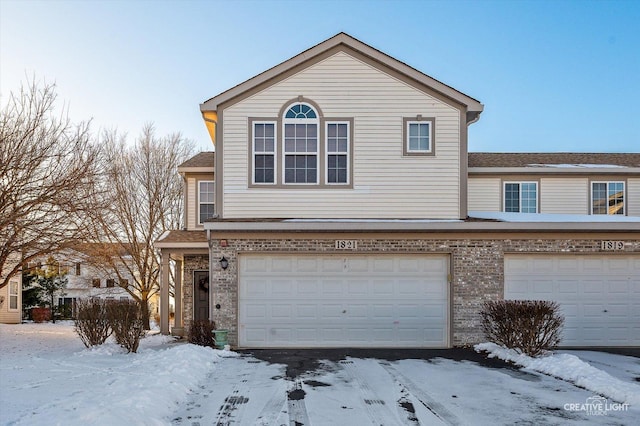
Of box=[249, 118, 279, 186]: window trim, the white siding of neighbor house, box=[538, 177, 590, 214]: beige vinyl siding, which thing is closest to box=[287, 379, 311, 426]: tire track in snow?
the white siding of neighbor house

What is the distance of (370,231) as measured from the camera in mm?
12750

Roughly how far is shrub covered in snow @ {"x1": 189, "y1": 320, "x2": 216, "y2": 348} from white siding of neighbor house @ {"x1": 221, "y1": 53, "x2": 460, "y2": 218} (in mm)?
2744

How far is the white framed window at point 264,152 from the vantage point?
1325 centimetres

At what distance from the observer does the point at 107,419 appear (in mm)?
5895

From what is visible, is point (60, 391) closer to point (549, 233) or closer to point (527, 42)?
point (549, 233)

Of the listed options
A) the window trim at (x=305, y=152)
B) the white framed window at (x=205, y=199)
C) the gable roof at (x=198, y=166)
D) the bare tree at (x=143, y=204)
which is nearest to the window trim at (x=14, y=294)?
the bare tree at (x=143, y=204)

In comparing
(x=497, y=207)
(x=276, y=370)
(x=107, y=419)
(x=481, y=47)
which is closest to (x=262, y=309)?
(x=276, y=370)

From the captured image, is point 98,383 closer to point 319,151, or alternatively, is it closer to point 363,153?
point 319,151

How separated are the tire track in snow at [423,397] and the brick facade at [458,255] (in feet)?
11.2

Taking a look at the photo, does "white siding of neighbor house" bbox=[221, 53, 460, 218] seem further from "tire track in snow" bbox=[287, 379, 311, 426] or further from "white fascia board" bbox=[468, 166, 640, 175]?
"tire track in snow" bbox=[287, 379, 311, 426]

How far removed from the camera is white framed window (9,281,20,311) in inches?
1035

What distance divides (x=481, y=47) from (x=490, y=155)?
459 centimetres

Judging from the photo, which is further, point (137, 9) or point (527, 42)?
point (527, 42)

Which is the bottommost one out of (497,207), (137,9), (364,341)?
(364,341)
